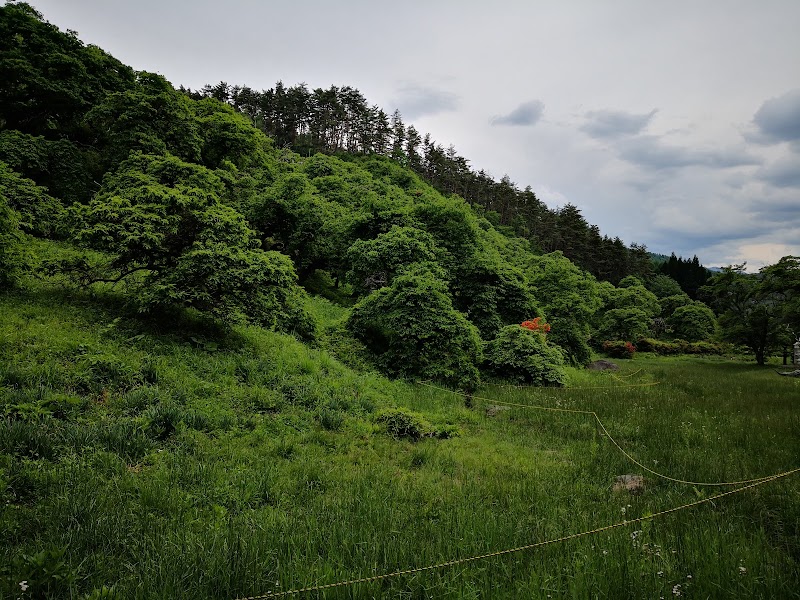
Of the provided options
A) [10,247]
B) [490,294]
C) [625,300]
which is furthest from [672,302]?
[10,247]

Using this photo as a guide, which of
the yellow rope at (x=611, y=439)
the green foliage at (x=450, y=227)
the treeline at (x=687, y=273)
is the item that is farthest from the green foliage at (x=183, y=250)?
the treeline at (x=687, y=273)

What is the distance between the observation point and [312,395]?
9383 millimetres

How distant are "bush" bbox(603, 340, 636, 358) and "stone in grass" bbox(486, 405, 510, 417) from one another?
102ft

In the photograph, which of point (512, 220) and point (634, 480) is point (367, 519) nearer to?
point (634, 480)

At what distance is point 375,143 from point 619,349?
5336cm

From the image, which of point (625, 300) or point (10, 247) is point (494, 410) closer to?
point (10, 247)

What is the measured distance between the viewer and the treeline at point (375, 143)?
225ft

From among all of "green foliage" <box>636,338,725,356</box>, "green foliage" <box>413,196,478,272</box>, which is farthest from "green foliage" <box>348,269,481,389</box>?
"green foliage" <box>636,338,725,356</box>

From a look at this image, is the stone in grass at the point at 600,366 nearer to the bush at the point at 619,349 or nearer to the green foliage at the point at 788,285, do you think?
the green foliage at the point at 788,285

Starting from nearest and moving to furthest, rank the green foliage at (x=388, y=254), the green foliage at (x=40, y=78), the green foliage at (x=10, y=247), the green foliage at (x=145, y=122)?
the green foliage at (x=10, y=247) < the green foliage at (x=388, y=254) < the green foliage at (x=145, y=122) < the green foliage at (x=40, y=78)

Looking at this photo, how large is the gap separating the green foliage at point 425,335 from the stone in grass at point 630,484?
23.8ft

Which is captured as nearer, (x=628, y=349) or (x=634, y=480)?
(x=634, y=480)

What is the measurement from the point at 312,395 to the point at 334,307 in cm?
1143

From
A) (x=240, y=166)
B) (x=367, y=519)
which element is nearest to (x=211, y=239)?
(x=367, y=519)
